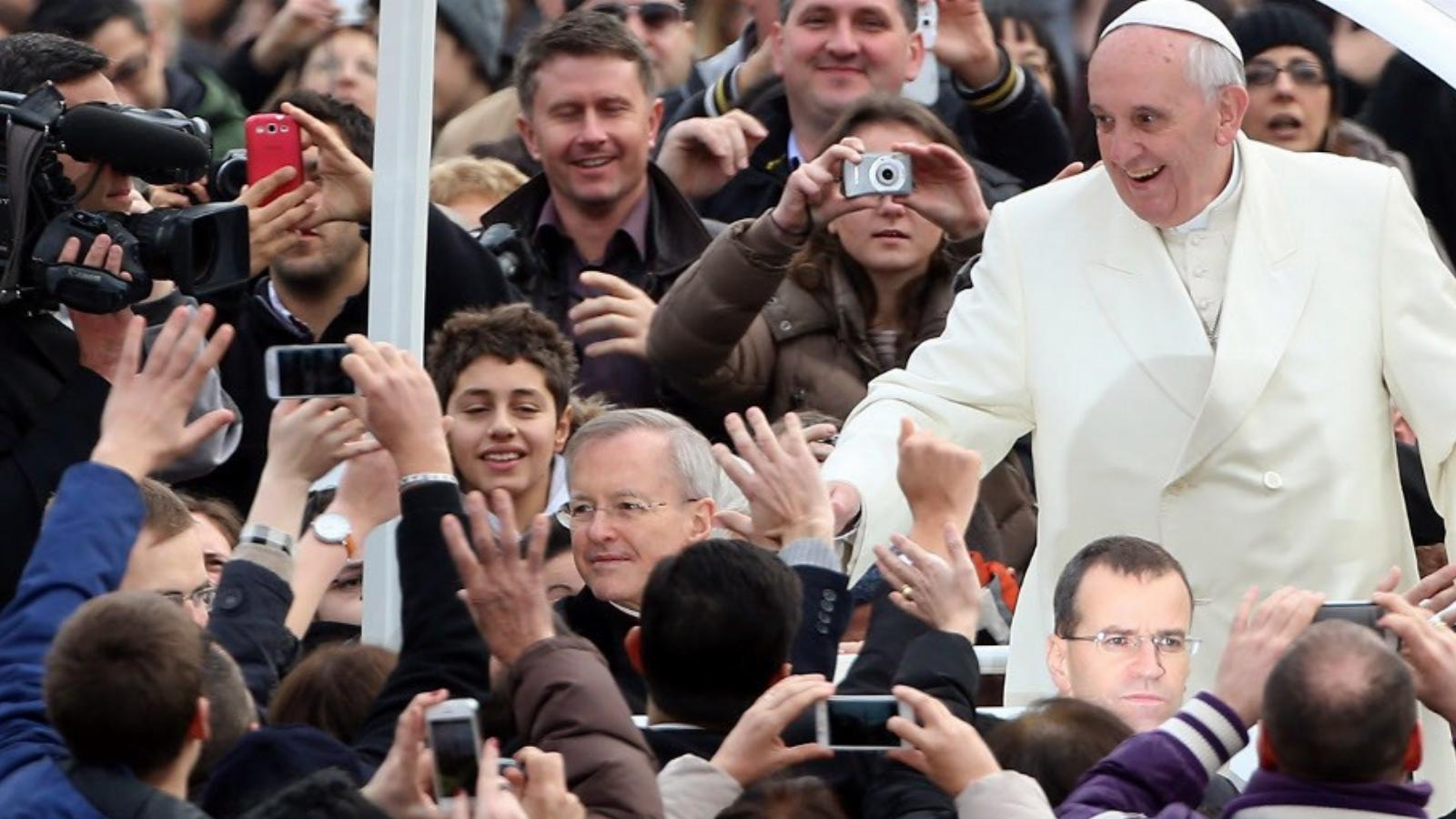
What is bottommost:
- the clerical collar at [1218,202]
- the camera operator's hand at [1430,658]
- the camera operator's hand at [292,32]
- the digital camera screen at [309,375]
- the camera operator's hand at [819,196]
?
the camera operator's hand at [1430,658]

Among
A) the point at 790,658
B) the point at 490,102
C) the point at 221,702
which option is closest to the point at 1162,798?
the point at 790,658

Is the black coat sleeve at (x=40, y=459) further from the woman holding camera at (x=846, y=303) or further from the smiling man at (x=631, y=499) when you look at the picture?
the woman holding camera at (x=846, y=303)

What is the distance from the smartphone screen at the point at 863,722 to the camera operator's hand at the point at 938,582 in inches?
14.0

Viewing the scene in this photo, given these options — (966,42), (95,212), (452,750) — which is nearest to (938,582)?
(452,750)

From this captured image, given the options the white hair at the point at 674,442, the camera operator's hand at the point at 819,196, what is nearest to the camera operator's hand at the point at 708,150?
the camera operator's hand at the point at 819,196

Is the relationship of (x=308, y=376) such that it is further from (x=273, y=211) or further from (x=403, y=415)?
(x=273, y=211)

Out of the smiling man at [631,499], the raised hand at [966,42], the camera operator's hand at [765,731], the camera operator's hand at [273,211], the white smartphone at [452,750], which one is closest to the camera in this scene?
the white smartphone at [452,750]

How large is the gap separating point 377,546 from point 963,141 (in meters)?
2.75

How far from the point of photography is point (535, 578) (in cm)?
476

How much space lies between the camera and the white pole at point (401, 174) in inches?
232

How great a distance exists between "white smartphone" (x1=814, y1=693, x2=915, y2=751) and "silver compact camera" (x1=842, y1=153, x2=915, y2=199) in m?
2.08

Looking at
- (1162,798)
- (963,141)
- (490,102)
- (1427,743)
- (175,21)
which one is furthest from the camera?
(175,21)

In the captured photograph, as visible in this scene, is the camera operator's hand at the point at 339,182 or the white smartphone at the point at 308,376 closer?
the white smartphone at the point at 308,376

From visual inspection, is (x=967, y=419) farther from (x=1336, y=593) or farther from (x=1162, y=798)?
(x=1162, y=798)
